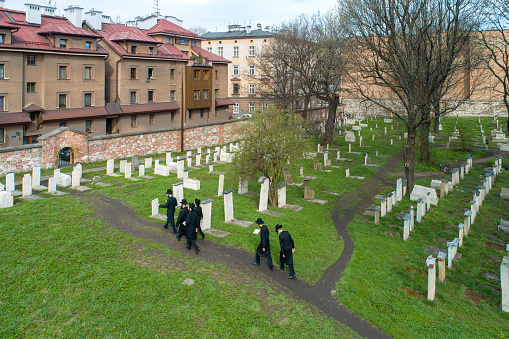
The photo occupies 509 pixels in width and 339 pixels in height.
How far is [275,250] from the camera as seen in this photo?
13609 mm

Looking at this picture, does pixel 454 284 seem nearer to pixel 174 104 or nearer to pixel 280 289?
pixel 280 289

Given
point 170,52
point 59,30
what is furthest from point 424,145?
point 59,30

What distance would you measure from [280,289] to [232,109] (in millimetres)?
55463

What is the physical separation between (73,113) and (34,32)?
6.67 m

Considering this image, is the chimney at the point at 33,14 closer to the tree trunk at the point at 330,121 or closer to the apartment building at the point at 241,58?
the tree trunk at the point at 330,121

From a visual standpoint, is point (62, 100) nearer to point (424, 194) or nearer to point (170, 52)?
point (170, 52)

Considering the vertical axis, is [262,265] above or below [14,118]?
below

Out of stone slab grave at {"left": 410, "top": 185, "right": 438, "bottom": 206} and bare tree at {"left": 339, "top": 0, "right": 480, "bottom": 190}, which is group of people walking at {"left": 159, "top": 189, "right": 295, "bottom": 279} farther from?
bare tree at {"left": 339, "top": 0, "right": 480, "bottom": 190}

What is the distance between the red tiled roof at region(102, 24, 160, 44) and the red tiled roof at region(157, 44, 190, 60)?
215 centimetres

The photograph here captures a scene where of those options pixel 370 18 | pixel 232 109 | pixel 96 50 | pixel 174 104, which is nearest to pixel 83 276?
pixel 370 18

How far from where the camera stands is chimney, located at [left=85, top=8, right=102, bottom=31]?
1515 inches

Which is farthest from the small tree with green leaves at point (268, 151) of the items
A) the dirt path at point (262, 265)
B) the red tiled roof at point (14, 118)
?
the red tiled roof at point (14, 118)

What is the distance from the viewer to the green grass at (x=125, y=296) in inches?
358

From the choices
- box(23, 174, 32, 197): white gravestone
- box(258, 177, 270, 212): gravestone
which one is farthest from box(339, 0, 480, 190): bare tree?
box(23, 174, 32, 197): white gravestone
